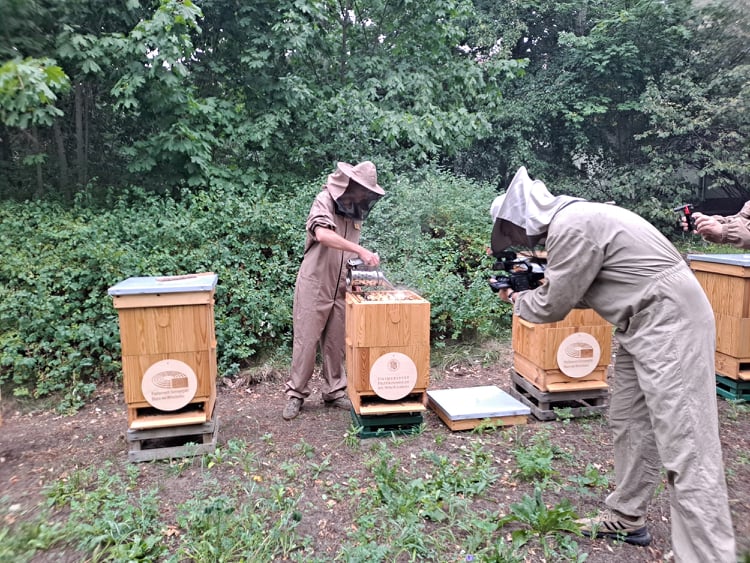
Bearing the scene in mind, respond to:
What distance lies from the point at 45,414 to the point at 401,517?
3261mm

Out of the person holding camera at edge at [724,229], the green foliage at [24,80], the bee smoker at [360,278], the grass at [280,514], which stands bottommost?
the grass at [280,514]

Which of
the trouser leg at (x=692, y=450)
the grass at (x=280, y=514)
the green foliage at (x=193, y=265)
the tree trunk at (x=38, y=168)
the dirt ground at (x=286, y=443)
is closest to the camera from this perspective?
the trouser leg at (x=692, y=450)

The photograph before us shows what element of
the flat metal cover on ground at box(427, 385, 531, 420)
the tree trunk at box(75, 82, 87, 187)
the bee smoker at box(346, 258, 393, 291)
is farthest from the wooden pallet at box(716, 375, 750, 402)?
the tree trunk at box(75, 82, 87, 187)

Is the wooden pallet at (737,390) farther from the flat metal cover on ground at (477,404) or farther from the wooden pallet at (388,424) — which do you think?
the wooden pallet at (388,424)

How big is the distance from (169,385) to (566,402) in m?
2.70

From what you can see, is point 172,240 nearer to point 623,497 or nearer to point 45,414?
point 45,414

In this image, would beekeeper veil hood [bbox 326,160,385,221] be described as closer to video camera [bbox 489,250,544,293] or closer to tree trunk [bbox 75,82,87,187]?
video camera [bbox 489,250,544,293]

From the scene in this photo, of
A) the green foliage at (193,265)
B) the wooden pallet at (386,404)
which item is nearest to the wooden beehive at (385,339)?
the wooden pallet at (386,404)

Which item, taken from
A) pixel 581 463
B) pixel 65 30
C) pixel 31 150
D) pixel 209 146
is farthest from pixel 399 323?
pixel 31 150

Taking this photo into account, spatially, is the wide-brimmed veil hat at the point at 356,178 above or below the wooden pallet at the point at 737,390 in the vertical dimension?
above

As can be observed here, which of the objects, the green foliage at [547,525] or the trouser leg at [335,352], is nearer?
the green foliage at [547,525]

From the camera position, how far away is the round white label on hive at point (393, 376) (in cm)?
321

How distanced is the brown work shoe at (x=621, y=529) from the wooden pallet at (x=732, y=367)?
2.12 meters

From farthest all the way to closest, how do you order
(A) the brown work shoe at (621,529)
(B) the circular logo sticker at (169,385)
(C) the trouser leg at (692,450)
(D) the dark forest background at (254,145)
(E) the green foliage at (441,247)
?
(E) the green foliage at (441,247), (D) the dark forest background at (254,145), (B) the circular logo sticker at (169,385), (A) the brown work shoe at (621,529), (C) the trouser leg at (692,450)
